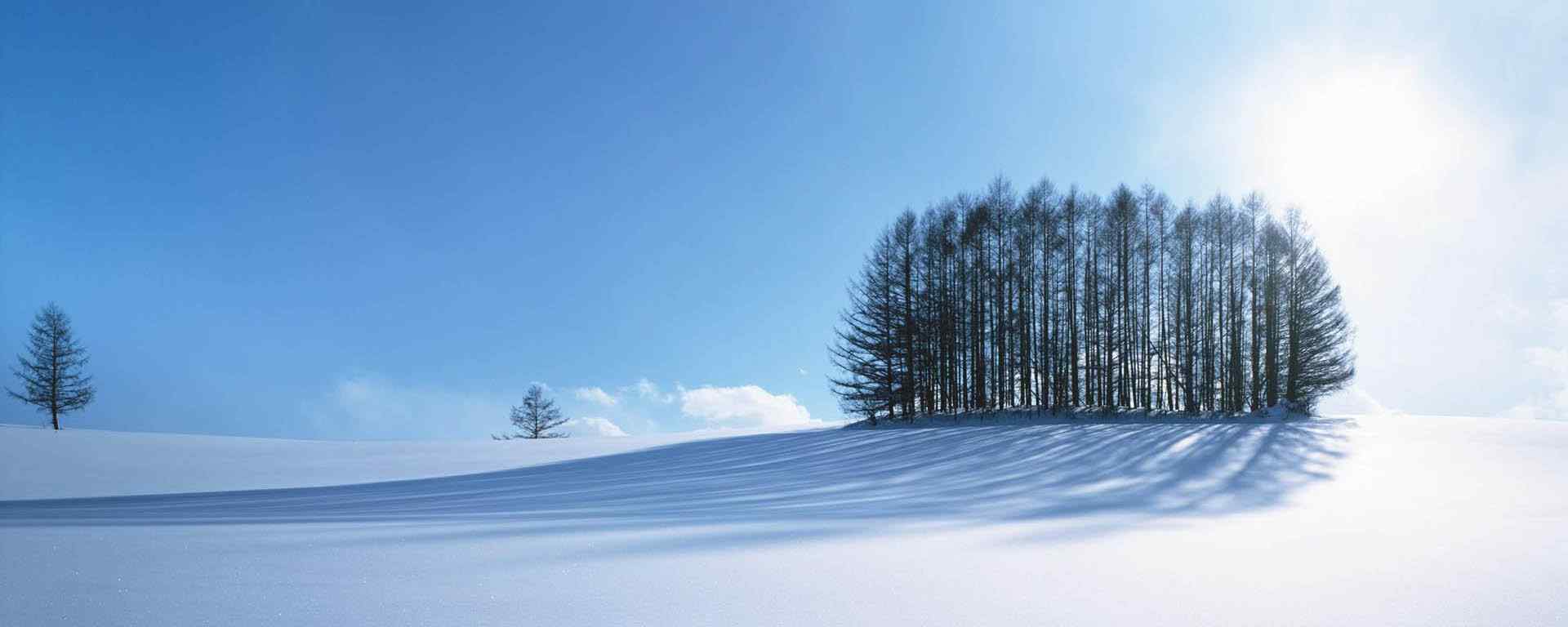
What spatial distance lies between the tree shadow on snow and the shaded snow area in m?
0.07

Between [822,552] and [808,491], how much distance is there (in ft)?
11.8

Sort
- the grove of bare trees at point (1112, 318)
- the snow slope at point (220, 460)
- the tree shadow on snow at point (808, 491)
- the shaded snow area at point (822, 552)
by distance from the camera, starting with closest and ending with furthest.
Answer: the shaded snow area at point (822, 552) < the tree shadow on snow at point (808, 491) < the snow slope at point (220, 460) < the grove of bare trees at point (1112, 318)

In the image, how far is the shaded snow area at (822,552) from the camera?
6.47 ft

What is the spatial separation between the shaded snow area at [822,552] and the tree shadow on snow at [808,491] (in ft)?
0.22

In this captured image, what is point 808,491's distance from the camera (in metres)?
6.39

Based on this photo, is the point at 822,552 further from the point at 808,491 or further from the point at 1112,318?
the point at 1112,318

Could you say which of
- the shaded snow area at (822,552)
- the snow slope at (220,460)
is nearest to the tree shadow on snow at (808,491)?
the shaded snow area at (822,552)

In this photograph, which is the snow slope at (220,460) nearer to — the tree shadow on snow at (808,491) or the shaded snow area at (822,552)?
the tree shadow on snow at (808,491)

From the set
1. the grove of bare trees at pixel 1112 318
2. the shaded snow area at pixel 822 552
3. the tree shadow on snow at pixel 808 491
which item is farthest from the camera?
the grove of bare trees at pixel 1112 318

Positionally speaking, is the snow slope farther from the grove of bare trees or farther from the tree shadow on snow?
the grove of bare trees

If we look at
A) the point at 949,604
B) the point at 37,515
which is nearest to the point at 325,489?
the point at 37,515

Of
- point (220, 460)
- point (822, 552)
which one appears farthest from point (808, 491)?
point (220, 460)

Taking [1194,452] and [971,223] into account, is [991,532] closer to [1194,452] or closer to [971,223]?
[1194,452]

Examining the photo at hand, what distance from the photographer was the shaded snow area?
1.97m
